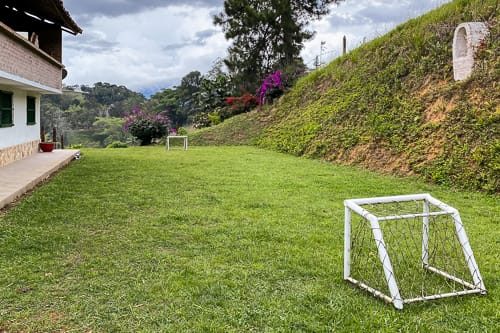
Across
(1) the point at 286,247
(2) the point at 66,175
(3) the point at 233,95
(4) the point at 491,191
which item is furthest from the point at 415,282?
(3) the point at 233,95

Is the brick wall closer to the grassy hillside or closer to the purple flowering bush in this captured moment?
the purple flowering bush

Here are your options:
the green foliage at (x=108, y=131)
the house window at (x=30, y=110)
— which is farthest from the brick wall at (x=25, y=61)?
the green foliage at (x=108, y=131)

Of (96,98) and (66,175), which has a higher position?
(96,98)

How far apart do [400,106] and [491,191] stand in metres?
4.80

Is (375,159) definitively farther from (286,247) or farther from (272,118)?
(272,118)

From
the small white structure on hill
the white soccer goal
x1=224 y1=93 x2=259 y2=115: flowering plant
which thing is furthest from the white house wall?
x1=224 y1=93 x2=259 y2=115: flowering plant

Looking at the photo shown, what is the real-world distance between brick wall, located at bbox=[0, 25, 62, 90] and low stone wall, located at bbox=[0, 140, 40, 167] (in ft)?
5.98

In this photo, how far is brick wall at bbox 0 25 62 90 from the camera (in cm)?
805

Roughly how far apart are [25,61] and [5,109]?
6.19ft

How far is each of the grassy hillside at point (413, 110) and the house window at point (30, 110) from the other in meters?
8.35

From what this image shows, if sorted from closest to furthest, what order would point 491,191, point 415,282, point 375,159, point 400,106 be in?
1. point 415,282
2. point 491,191
3. point 375,159
4. point 400,106

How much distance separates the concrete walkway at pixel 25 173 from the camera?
670 centimetres

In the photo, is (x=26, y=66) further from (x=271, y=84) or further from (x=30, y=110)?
(x=271, y=84)

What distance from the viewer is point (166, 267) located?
12.3ft
